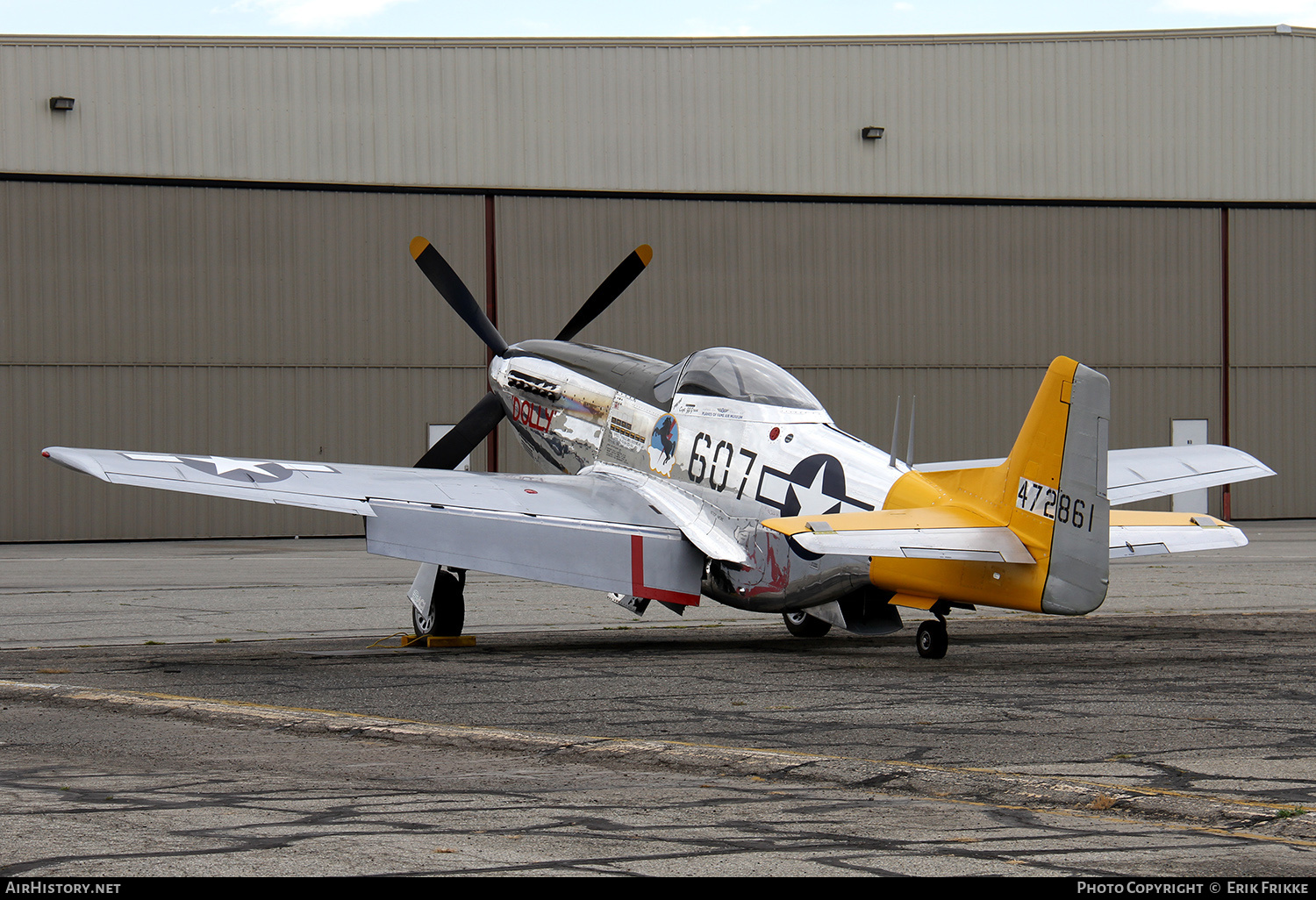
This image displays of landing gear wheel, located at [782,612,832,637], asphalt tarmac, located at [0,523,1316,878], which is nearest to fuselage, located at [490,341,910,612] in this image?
asphalt tarmac, located at [0,523,1316,878]

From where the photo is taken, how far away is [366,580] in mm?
20141

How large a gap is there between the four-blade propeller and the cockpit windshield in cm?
308

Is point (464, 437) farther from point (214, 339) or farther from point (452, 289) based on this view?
point (214, 339)

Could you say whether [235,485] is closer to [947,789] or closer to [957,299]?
[947,789]

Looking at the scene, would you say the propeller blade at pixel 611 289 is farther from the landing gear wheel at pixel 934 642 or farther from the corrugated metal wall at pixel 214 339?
the corrugated metal wall at pixel 214 339

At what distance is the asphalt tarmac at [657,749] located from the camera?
5098 millimetres

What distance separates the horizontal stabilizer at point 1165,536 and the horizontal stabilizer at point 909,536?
1.00 meters

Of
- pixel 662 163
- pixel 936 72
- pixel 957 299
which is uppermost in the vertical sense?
pixel 936 72

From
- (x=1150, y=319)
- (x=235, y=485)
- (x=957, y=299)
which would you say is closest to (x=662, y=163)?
(x=957, y=299)

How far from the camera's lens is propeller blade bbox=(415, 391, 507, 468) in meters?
15.1

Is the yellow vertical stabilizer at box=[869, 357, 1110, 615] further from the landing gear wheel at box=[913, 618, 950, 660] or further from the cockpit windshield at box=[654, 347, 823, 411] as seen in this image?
the cockpit windshield at box=[654, 347, 823, 411]

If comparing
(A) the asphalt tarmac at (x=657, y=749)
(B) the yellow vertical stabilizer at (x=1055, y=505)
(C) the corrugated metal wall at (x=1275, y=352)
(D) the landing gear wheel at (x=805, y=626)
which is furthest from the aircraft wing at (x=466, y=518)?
(C) the corrugated metal wall at (x=1275, y=352)

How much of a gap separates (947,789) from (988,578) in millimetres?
4003

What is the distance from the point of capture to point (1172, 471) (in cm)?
1416
